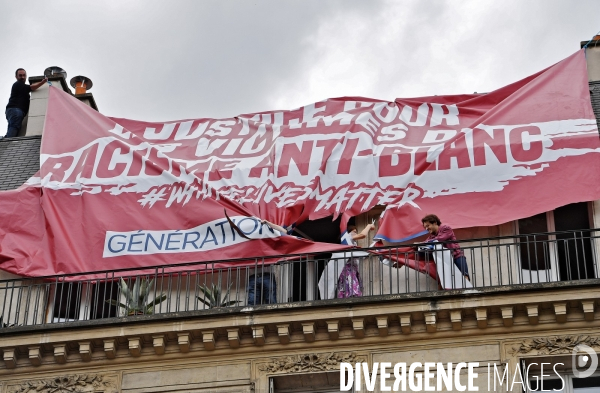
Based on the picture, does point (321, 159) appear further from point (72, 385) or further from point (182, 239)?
point (72, 385)

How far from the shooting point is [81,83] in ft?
79.5

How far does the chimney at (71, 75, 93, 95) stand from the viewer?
24.1m

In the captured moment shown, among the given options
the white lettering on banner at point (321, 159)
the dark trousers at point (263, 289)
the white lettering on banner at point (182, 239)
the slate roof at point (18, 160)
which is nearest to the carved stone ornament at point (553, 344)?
the white lettering on banner at point (321, 159)

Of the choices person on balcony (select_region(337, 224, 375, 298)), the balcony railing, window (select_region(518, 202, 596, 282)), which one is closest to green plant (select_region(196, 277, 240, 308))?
the balcony railing

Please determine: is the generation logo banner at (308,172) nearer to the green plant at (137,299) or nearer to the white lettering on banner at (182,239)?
the white lettering on banner at (182,239)

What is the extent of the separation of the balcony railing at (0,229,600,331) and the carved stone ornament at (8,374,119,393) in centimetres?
73

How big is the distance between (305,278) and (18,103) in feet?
24.0

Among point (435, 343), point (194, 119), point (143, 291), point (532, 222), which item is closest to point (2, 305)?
point (143, 291)

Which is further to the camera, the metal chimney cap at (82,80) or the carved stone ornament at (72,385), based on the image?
the metal chimney cap at (82,80)

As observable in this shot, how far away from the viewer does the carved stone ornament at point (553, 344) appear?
1672 cm

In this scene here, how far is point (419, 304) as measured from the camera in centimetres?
1708

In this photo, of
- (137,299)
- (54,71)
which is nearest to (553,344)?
(137,299)
